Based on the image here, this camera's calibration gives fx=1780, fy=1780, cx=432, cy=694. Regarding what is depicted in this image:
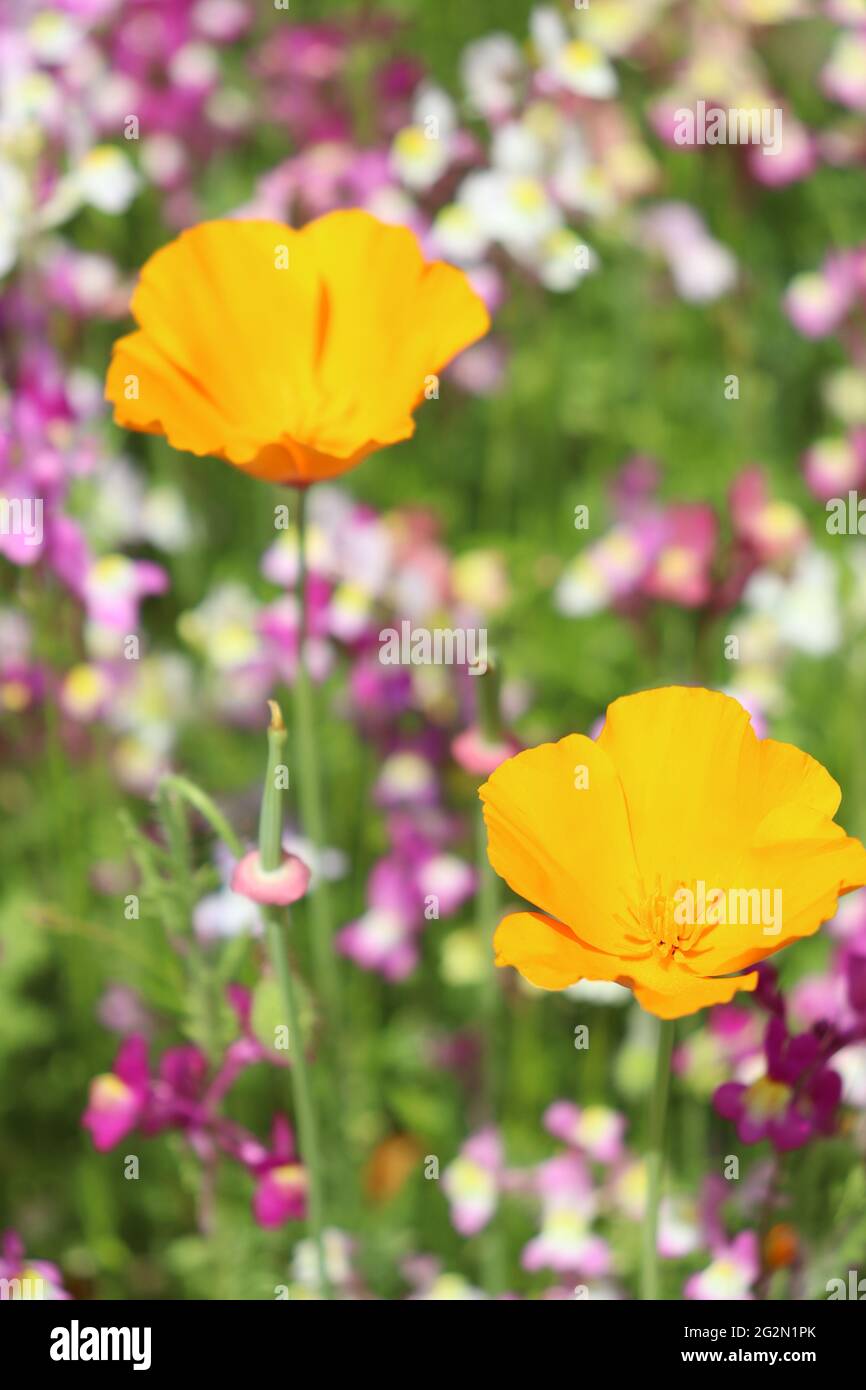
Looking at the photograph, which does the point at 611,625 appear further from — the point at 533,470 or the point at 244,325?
the point at 244,325

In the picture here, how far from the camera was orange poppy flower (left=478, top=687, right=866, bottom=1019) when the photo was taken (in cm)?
91

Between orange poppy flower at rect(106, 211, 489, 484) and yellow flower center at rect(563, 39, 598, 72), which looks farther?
yellow flower center at rect(563, 39, 598, 72)

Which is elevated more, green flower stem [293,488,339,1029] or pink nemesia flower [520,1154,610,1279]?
green flower stem [293,488,339,1029]

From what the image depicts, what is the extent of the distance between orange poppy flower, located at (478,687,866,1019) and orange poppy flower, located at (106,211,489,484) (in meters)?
0.25

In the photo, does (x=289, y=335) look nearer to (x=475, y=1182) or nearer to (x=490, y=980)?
(x=490, y=980)

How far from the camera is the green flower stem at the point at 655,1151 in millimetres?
929

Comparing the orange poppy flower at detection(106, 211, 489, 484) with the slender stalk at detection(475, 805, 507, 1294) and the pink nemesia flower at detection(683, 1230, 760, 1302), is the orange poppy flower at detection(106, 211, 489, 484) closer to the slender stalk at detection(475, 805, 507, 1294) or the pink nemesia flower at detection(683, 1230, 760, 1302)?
the slender stalk at detection(475, 805, 507, 1294)

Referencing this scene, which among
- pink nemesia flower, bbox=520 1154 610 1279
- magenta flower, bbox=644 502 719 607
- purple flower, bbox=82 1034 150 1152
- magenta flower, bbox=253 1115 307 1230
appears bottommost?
pink nemesia flower, bbox=520 1154 610 1279

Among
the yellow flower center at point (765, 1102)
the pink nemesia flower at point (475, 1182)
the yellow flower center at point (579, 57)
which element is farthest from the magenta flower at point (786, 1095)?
the yellow flower center at point (579, 57)

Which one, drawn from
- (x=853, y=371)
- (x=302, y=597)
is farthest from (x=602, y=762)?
(x=853, y=371)

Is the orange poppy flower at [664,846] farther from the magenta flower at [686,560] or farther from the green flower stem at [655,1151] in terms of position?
the magenta flower at [686,560]

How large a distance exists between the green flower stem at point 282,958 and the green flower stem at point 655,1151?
21 centimetres

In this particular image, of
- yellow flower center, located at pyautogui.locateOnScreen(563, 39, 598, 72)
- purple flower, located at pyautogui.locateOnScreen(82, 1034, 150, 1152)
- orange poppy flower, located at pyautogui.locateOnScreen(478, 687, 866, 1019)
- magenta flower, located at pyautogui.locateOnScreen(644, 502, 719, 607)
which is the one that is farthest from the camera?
yellow flower center, located at pyautogui.locateOnScreen(563, 39, 598, 72)

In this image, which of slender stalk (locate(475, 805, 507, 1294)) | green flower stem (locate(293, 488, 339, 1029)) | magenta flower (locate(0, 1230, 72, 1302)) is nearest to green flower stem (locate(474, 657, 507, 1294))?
slender stalk (locate(475, 805, 507, 1294))
